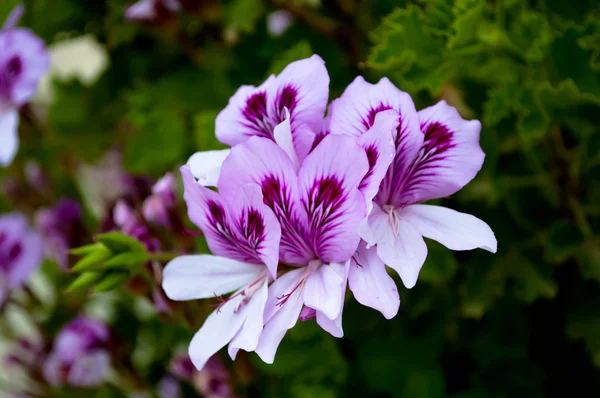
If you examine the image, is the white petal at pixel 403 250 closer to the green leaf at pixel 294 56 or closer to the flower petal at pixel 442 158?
the flower petal at pixel 442 158

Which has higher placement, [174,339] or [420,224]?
[420,224]

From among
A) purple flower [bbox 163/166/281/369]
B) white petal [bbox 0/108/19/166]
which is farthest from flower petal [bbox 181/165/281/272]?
white petal [bbox 0/108/19/166]

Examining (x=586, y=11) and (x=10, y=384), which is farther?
(x=10, y=384)

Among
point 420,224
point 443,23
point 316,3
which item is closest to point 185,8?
point 316,3

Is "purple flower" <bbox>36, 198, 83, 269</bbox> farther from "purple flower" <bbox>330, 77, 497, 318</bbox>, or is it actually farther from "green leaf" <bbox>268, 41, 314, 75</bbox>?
"purple flower" <bbox>330, 77, 497, 318</bbox>

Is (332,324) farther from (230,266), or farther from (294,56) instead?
(294,56)

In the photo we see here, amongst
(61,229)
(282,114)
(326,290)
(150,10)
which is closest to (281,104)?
(282,114)

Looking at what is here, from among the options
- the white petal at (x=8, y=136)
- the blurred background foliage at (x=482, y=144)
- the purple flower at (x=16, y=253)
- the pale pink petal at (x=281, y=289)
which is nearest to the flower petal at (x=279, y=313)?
the pale pink petal at (x=281, y=289)

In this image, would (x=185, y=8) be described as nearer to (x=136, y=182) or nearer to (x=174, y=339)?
(x=136, y=182)
